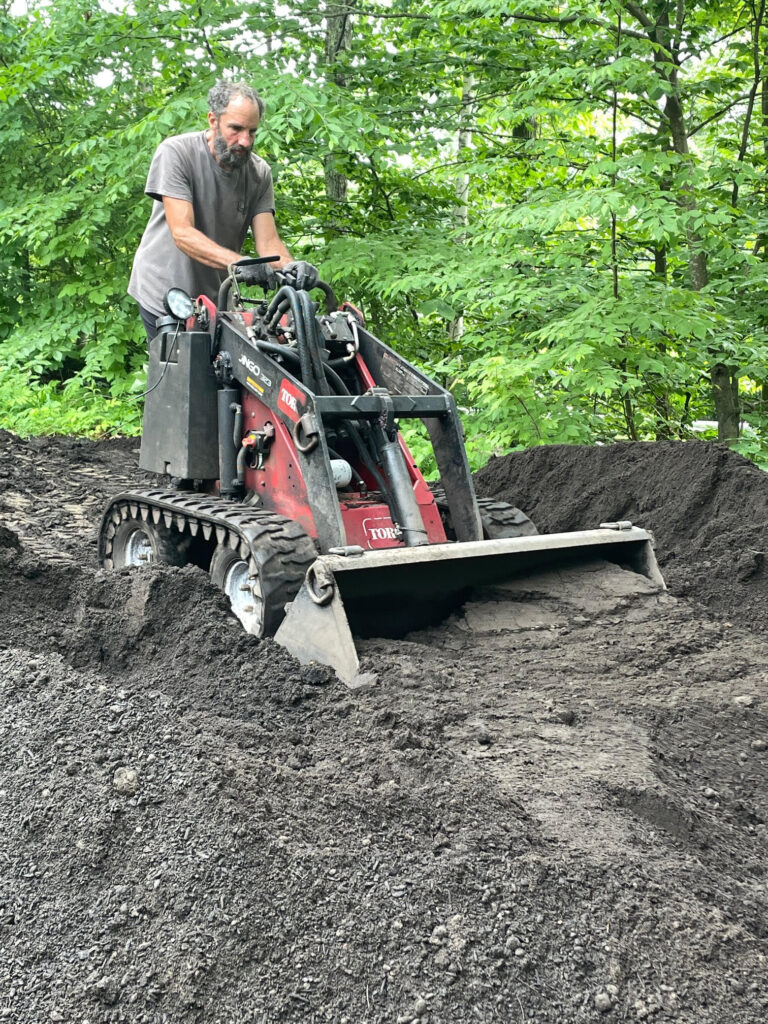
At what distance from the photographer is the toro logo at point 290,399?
14.3 ft

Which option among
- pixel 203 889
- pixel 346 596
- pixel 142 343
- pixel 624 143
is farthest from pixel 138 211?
pixel 203 889

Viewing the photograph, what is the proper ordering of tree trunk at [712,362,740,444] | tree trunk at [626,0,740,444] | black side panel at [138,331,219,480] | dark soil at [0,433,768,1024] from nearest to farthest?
1. dark soil at [0,433,768,1024]
2. black side panel at [138,331,219,480]
3. tree trunk at [626,0,740,444]
4. tree trunk at [712,362,740,444]

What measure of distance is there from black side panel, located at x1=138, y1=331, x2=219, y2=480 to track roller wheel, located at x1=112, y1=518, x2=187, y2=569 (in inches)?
12.0

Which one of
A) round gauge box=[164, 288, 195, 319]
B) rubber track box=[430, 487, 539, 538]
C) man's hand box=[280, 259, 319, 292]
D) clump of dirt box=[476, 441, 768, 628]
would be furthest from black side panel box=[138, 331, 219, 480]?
clump of dirt box=[476, 441, 768, 628]

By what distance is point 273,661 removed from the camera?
12.6ft

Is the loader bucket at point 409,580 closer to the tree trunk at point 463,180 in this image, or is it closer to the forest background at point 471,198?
the forest background at point 471,198

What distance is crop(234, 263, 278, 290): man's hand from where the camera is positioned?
191 inches

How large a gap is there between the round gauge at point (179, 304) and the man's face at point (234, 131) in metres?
0.69

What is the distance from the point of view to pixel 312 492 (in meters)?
4.32

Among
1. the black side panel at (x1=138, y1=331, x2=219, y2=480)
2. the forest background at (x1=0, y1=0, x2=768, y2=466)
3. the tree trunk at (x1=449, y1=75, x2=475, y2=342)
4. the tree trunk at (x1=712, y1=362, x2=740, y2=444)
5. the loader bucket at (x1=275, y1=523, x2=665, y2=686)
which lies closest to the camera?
the loader bucket at (x1=275, y1=523, x2=665, y2=686)

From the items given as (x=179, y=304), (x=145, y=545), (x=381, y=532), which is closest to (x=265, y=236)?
(x=179, y=304)

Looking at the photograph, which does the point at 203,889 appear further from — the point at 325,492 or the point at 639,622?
the point at 639,622

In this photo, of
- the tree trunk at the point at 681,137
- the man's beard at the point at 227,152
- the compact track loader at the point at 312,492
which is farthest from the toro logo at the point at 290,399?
the tree trunk at the point at 681,137

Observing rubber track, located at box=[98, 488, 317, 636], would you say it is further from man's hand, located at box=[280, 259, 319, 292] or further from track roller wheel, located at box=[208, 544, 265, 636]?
man's hand, located at box=[280, 259, 319, 292]
